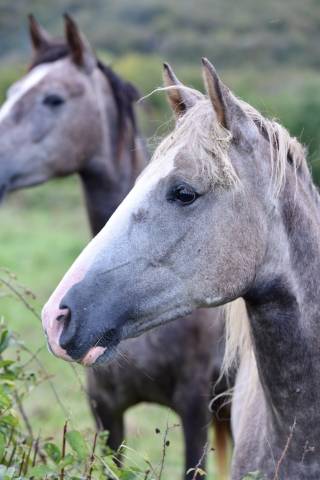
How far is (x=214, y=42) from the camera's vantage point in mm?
11430

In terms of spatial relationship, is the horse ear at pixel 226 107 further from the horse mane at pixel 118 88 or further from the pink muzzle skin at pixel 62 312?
the horse mane at pixel 118 88

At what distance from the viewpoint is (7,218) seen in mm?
16047

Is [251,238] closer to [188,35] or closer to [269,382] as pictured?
[269,382]

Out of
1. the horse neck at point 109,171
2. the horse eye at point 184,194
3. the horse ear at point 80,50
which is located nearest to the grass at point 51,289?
the horse eye at point 184,194

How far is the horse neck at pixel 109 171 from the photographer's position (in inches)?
174

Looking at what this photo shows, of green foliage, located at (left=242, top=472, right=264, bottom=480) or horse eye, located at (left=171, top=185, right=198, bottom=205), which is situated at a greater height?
horse eye, located at (left=171, top=185, right=198, bottom=205)

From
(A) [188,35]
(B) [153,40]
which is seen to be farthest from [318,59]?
(B) [153,40]

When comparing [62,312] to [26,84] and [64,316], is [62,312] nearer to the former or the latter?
[64,316]

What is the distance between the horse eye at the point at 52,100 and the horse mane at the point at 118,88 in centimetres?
30

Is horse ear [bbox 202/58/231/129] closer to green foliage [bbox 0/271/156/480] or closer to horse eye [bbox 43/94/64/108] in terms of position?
green foliage [bbox 0/271/156/480]

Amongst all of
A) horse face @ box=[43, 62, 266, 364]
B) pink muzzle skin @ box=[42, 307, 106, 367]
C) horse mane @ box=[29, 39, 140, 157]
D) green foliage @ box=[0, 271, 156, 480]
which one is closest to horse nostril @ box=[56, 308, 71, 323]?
pink muzzle skin @ box=[42, 307, 106, 367]

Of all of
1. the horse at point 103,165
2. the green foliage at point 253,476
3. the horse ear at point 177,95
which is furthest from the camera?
the horse at point 103,165

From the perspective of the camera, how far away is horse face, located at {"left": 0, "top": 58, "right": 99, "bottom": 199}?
4.37 metres

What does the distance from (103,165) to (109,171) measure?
5cm
